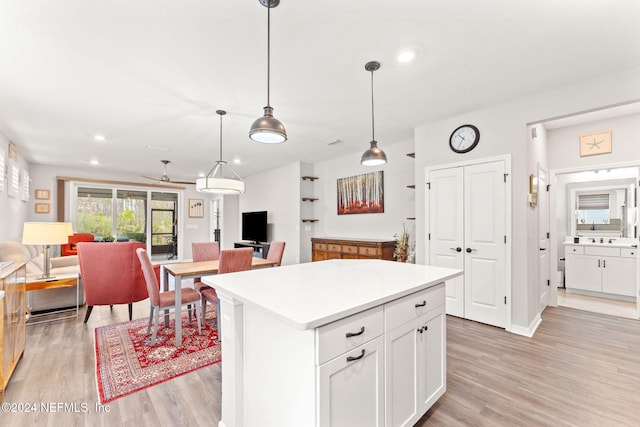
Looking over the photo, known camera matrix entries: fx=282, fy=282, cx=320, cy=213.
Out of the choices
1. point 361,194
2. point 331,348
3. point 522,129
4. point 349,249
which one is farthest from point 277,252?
point 522,129

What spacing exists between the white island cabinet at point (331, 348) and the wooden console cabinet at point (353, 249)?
251 cm

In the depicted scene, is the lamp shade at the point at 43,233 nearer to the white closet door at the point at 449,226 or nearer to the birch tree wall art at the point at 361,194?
the birch tree wall art at the point at 361,194

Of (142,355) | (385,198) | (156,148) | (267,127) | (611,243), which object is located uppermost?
(156,148)

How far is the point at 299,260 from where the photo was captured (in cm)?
602

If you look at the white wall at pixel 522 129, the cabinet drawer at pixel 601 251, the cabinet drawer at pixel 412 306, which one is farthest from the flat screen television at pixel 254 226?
the cabinet drawer at pixel 601 251

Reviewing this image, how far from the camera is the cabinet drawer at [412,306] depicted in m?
1.46

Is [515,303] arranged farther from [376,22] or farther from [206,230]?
[206,230]

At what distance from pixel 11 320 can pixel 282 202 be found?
482 cm

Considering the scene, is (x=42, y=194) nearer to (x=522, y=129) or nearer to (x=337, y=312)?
(x=337, y=312)

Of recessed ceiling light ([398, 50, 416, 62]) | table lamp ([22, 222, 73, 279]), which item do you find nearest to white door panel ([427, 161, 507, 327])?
recessed ceiling light ([398, 50, 416, 62])

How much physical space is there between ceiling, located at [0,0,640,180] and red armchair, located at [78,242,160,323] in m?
1.64

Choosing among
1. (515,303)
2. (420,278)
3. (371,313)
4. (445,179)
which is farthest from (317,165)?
(371,313)

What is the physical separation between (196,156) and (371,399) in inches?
218

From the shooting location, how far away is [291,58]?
2.32 m
